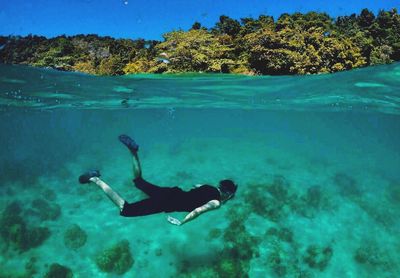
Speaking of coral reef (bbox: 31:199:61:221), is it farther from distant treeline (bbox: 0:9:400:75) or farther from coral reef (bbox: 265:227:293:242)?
coral reef (bbox: 265:227:293:242)

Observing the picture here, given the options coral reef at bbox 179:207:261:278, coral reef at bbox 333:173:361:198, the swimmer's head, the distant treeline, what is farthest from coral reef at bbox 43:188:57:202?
coral reef at bbox 333:173:361:198

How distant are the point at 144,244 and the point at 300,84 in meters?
13.2

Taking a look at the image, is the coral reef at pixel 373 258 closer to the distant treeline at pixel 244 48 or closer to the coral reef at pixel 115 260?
the distant treeline at pixel 244 48

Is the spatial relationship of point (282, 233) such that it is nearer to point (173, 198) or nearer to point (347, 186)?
point (173, 198)

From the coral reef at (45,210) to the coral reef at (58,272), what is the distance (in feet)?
17.8

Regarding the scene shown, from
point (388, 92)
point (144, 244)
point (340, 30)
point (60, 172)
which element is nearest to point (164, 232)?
point (144, 244)

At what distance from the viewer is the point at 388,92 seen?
24.0 m

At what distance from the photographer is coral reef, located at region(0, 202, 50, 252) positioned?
16.2 metres

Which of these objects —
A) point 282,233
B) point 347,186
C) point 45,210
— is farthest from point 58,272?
point 347,186

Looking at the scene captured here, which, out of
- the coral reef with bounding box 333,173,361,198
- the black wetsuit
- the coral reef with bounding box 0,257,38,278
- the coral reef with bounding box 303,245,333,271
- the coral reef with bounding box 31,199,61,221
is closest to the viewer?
the black wetsuit

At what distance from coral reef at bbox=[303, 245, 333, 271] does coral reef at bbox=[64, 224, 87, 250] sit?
10227mm

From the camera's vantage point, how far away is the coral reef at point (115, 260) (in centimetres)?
1462

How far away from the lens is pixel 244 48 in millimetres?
17469

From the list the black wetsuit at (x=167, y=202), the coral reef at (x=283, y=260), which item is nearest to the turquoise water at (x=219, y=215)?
the coral reef at (x=283, y=260)
